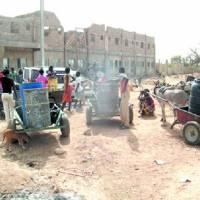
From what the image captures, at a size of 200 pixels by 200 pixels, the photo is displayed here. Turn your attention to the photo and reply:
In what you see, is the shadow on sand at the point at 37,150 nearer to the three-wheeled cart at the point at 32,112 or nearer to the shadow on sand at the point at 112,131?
the three-wheeled cart at the point at 32,112

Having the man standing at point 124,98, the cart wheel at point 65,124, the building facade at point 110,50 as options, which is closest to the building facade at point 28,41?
the building facade at point 110,50

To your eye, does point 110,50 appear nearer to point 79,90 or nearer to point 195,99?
point 79,90

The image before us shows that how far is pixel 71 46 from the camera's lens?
37812 millimetres

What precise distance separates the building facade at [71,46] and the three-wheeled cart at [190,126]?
23.0 meters

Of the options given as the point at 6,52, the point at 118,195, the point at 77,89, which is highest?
the point at 6,52

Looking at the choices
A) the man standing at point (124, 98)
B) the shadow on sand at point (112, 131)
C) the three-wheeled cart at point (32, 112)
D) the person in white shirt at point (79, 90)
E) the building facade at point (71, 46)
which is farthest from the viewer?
the building facade at point (71, 46)

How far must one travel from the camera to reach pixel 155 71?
5541 centimetres

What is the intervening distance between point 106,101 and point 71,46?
26752mm

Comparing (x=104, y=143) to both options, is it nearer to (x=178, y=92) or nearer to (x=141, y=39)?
(x=178, y=92)

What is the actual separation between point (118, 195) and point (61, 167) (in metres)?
1.77

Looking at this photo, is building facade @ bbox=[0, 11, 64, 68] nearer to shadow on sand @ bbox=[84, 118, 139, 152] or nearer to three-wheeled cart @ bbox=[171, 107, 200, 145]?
shadow on sand @ bbox=[84, 118, 139, 152]

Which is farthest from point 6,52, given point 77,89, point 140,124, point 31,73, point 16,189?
point 16,189

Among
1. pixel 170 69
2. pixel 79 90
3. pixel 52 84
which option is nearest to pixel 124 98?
pixel 52 84

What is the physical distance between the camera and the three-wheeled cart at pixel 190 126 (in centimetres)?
916
